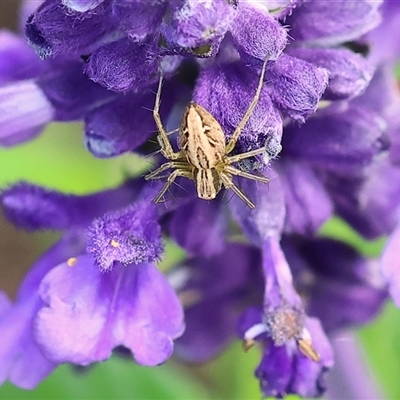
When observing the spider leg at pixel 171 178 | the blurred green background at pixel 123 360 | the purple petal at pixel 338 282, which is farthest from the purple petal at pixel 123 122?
the purple petal at pixel 338 282

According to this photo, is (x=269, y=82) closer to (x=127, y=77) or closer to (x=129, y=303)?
(x=127, y=77)

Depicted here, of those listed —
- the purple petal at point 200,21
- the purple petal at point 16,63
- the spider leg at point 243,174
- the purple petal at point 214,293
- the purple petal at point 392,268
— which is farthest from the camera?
the purple petal at point 214,293

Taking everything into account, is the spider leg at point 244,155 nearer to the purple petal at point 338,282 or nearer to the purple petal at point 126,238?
the purple petal at point 126,238

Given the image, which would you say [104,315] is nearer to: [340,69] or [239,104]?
[239,104]

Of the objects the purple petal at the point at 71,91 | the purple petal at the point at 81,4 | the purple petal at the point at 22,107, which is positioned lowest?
the purple petal at the point at 22,107

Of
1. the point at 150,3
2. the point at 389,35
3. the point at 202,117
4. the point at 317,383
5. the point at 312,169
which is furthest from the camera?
the point at 389,35

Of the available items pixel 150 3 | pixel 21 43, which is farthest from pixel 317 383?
pixel 21 43

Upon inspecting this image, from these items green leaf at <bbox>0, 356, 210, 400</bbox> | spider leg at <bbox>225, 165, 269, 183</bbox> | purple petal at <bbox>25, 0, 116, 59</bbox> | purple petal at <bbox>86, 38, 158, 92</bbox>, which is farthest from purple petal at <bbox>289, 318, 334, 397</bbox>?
green leaf at <bbox>0, 356, 210, 400</bbox>
